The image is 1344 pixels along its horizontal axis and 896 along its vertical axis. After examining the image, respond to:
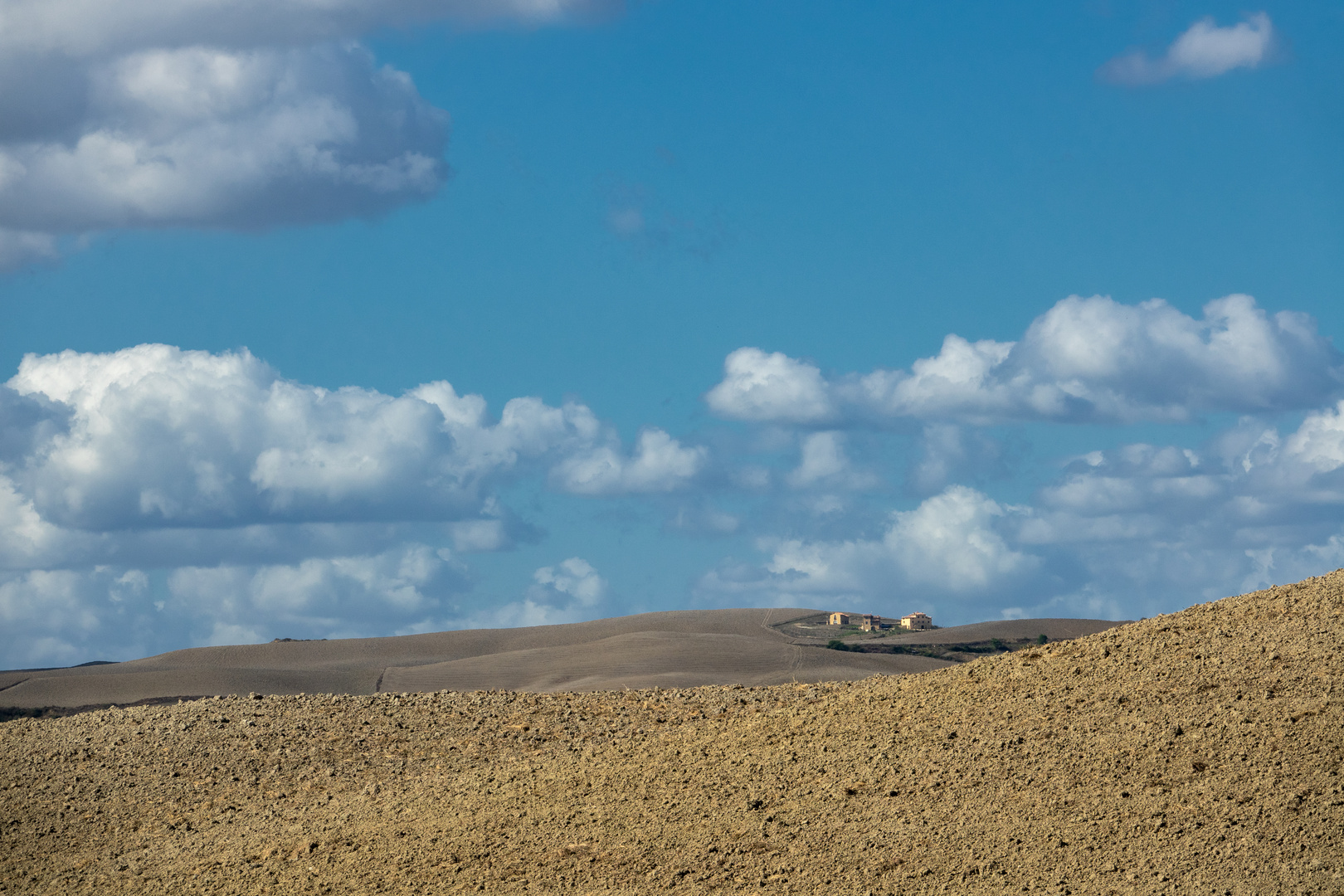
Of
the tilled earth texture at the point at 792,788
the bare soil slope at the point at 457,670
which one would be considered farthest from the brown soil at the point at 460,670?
the tilled earth texture at the point at 792,788

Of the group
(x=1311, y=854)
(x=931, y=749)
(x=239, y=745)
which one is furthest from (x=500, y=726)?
(x=1311, y=854)

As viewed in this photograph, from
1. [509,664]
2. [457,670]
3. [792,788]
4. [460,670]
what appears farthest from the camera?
[457,670]

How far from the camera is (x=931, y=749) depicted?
12.6m

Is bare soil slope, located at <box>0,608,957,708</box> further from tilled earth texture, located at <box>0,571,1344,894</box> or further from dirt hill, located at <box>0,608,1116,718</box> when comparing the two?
tilled earth texture, located at <box>0,571,1344,894</box>

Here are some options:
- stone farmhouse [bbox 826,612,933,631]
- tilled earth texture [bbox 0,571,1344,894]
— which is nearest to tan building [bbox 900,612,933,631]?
stone farmhouse [bbox 826,612,933,631]

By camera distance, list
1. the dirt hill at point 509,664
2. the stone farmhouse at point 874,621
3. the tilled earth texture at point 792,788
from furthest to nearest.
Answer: the stone farmhouse at point 874,621 → the dirt hill at point 509,664 → the tilled earth texture at point 792,788

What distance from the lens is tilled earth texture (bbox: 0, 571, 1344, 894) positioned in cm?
1023

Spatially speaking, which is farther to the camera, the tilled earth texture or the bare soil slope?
the bare soil slope

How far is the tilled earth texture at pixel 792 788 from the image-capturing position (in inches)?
403

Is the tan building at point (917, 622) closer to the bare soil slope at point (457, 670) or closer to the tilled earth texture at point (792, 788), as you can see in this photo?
the bare soil slope at point (457, 670)

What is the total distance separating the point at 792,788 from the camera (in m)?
12.4

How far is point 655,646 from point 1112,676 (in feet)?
105

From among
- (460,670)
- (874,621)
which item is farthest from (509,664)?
(874,621)

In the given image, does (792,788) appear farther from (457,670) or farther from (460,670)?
(457,670)
